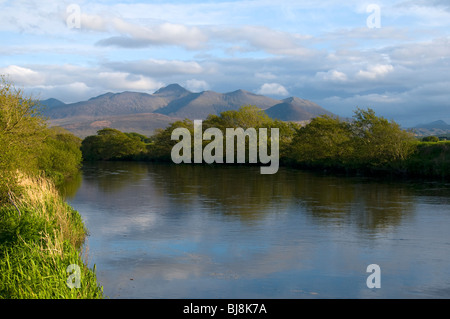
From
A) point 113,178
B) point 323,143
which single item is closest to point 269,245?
point 113,178

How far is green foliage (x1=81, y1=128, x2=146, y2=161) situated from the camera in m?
113

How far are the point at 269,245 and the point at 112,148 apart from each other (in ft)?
335

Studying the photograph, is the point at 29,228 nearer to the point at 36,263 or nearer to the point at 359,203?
the point at 36,263

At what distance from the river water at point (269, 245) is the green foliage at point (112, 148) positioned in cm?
8180

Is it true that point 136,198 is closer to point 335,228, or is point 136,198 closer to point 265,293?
point 335,228

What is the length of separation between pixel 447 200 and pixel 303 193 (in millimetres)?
9710

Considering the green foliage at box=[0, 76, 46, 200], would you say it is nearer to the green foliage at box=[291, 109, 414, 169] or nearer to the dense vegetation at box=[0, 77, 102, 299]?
the dense vegetation at box=[0, 77, 102, 299]

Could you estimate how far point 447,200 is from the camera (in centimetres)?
3016

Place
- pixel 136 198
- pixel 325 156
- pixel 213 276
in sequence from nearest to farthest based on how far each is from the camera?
pixel 213 276
pixel 136 198
pixel 325 156

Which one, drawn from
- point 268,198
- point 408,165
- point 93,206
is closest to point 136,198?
point 93,206

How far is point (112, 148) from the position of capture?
115 metres

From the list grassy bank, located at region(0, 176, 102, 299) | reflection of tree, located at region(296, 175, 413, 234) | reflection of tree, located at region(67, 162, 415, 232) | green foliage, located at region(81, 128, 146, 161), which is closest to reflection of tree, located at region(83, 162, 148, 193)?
A: reflection of tree, located at region(67, 162, 415, 232)

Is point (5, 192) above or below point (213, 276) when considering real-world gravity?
above

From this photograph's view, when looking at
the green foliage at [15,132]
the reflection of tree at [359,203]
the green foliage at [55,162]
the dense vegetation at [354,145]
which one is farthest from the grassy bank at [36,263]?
the dense vegetation at [354,145]
